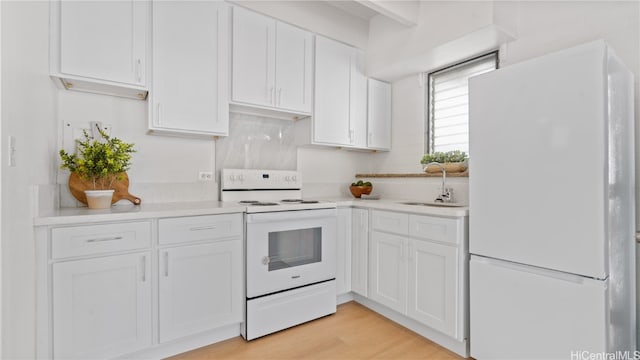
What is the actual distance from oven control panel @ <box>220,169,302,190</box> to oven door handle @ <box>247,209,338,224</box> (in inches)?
22.7

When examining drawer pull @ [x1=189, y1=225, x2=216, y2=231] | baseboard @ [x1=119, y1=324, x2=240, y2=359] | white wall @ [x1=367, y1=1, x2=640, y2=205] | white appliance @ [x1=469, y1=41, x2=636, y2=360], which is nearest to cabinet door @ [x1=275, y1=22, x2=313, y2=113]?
white wall @ [x1=367, y1=1, x2=640, y2=205]

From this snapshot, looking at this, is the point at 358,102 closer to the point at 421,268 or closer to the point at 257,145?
the point at 257,145

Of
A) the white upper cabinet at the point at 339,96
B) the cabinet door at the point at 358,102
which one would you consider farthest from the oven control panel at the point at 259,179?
the cabinet door at the point at 358,102

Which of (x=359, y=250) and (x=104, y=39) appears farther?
(x=359, y=250)

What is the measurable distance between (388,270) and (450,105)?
1596mm

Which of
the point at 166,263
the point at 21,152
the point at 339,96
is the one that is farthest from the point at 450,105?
the point at 21,152

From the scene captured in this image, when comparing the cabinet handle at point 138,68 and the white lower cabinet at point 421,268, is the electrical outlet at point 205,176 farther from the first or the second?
the white lower cabinet at point 421,268

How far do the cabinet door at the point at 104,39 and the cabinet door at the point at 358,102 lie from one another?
70.3 inches

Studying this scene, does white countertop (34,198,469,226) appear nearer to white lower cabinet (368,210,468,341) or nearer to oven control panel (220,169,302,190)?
white lower cabinet (368,210,468,341)

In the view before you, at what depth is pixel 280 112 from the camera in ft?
9.12

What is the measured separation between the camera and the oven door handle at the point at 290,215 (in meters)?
2.18

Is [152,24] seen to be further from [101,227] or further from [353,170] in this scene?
[353,170]

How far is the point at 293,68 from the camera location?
273 centimetres

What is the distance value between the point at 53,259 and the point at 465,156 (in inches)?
107
